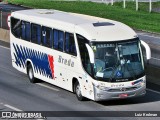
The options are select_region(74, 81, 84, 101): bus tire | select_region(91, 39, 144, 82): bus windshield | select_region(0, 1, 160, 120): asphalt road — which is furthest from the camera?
select_region(74, 81, 84, 101): bus tire

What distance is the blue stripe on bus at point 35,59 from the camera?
26.3 metres

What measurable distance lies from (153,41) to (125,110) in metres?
19.0

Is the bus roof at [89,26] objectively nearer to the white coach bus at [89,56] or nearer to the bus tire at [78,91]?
the white coach bus at [89,56]

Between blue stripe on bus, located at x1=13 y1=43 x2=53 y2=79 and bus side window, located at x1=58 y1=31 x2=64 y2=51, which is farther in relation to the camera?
blue stripe on bus, located at x1=13 y1=43 x2=53 y2=79

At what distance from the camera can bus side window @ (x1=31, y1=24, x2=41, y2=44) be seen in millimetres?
26922

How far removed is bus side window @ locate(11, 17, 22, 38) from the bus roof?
5.30 feet

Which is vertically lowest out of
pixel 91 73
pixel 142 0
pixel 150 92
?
pixel 142 0

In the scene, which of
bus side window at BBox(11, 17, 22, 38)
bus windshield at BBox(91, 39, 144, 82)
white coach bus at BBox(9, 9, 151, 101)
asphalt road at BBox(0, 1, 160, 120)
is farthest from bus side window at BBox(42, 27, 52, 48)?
bus windshield at BBox(91, 39, 144, 82)

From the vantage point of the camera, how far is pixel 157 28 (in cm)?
4638

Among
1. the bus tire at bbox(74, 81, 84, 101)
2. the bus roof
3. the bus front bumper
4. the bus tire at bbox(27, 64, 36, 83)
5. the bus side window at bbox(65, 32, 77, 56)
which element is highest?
the bus roof

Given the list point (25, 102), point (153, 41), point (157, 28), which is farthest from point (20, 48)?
point (157, 28)

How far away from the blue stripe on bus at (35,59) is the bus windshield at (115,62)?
3.82 m

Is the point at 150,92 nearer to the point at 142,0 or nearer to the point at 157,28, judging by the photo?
the point at 157,28

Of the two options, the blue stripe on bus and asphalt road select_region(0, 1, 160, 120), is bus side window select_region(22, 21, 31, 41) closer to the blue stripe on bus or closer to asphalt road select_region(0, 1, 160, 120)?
the blue stripe on bus
